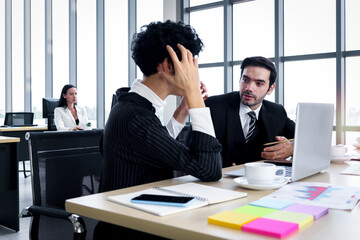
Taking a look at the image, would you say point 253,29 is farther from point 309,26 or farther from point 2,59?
point 2,59

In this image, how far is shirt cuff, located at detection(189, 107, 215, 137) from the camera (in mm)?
1299

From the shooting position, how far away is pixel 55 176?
147cm

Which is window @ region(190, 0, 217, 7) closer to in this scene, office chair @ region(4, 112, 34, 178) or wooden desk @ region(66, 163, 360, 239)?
office chair @ region(4, 112, 34, 178)

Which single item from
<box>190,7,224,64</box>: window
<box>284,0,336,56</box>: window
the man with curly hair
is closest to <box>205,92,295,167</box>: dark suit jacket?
the man with curly hair

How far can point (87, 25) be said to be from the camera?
24.7 feet

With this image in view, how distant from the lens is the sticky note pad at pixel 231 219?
83 centimetres

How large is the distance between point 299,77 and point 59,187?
4.20m

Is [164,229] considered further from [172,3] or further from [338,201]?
[172,3]

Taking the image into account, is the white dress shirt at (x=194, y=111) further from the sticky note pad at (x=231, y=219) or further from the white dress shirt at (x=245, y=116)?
the white dress shirt at (x=245, y=116)

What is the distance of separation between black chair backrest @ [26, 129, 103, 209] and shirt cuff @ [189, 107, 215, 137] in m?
0.54

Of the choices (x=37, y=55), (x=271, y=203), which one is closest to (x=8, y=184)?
(x=271, y=203)

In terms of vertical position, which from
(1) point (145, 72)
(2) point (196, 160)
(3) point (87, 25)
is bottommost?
(2) point (196, 160)

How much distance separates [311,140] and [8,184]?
297cm

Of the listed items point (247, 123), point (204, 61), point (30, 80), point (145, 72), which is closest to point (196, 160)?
point (145, 72)
